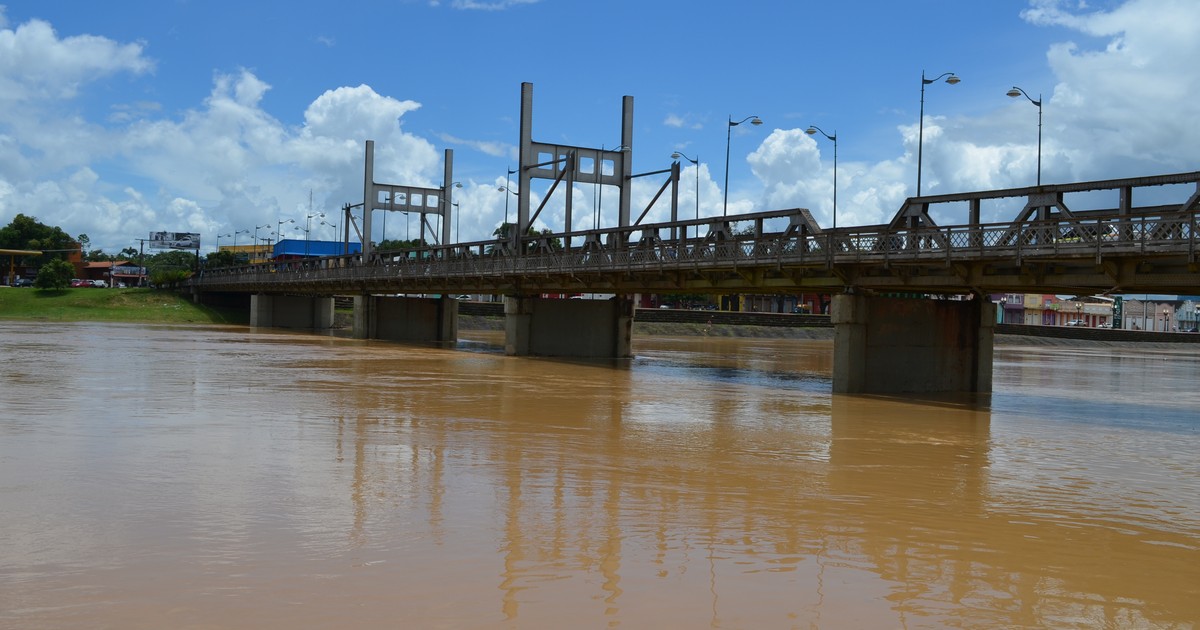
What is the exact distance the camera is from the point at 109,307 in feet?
326

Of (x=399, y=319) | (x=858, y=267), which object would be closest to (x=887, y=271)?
(x=858, y=267)

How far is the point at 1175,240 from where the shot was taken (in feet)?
79.4

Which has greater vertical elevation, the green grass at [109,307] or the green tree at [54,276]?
the green tree at [54,276]

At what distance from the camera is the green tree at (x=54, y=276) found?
348ft

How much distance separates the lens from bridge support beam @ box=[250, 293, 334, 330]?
98438 millimetres

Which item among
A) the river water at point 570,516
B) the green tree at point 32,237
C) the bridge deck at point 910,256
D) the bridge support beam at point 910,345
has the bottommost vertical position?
the river water at point 570,516

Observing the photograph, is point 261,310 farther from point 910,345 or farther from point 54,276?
point 910,345

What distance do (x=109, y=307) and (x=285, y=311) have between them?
16842mm

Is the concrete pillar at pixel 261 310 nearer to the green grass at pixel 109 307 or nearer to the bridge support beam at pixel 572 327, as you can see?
the green grass at pixel 109 307

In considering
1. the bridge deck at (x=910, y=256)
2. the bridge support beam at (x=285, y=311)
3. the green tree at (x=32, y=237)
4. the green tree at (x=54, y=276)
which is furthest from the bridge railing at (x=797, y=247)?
the green tree at (x=32, y=237)

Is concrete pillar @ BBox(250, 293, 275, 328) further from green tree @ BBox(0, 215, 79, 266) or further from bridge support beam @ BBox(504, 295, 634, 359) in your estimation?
green tree @ BBox(0, 215, 79, 266)

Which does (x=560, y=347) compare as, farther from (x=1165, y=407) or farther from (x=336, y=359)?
(x=1165, y=407)

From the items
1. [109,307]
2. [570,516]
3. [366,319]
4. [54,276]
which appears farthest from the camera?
[54,276]

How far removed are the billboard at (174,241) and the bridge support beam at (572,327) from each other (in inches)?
5871
